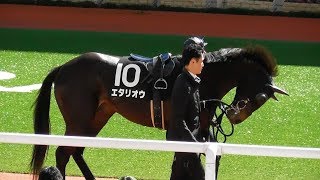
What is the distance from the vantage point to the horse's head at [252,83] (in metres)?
6.80

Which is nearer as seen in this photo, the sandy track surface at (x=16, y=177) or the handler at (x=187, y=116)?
the handler at (x=187, y=116)

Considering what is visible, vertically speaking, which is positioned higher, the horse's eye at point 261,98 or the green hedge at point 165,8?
the green hedge at point 165,8

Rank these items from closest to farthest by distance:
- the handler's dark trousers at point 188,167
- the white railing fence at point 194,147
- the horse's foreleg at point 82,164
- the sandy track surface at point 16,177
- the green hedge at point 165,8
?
1. the white railing fence at point 194,147
2. the handler's dark trousers at point 188,167
3. the horse's foreleg at point 82,164
4. the sandy track surface at point 16,177
5. the green hedge at point 165,8

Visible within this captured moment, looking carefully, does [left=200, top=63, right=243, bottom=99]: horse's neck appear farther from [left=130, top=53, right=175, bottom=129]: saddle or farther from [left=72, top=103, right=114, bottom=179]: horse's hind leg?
[left=72, top=103, right=114, bottom=179]: horse's hind leg

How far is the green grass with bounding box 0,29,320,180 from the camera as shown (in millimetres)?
8578

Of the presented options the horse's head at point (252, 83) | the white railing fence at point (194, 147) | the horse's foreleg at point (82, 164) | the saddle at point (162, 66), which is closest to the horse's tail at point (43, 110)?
the horse's foreleg at point (82, 164)

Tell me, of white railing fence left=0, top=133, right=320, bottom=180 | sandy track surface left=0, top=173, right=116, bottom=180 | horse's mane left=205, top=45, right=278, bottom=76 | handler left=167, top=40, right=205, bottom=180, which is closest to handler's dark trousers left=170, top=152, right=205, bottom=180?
handler left=167, top=40, right=205, bottom=180

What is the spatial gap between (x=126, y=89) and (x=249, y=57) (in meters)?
1.26

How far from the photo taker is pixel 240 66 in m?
6.98

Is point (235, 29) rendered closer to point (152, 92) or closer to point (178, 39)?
point (178, 39)

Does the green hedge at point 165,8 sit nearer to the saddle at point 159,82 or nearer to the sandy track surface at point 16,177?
the sandy track surface at point 16,177

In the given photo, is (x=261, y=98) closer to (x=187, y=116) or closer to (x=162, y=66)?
(x=162, y=66)

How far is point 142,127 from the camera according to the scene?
33.7 feet

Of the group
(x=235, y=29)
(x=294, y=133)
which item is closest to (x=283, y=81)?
(x=294, y=133)
